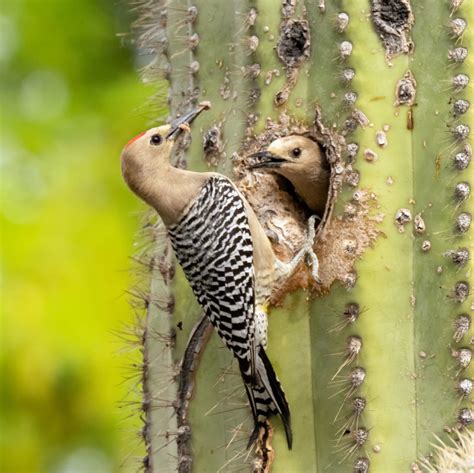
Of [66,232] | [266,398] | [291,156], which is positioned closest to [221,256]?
[291,156]

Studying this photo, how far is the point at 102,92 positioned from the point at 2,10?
62 centimetres

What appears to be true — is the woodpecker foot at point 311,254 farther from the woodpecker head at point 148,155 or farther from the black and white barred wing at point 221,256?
the woodpecker head at point 148,155

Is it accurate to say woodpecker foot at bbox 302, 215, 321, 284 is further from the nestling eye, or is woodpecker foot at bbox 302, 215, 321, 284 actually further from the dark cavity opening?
the dark cavity opening

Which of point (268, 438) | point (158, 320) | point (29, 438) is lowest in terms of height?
point (29, 438)

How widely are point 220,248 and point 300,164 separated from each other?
414 millimetres

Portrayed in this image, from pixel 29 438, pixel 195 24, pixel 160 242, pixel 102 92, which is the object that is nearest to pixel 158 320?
pixel 160 242

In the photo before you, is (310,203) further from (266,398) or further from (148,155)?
(266,398)

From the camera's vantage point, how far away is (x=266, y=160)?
405cm

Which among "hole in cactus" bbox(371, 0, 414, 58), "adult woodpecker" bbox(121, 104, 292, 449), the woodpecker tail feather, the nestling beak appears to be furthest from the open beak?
the woodpecker tail feather

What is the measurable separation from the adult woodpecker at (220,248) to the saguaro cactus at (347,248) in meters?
0.08

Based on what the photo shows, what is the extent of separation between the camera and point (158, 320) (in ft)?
13.6

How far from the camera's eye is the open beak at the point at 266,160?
4.00 meters

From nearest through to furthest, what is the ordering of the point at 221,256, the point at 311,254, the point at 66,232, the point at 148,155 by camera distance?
the point at 311,254 → the point at 221,256 → the point at 148,155 → the point at 66,232

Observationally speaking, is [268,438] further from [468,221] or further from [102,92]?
[102,92]
